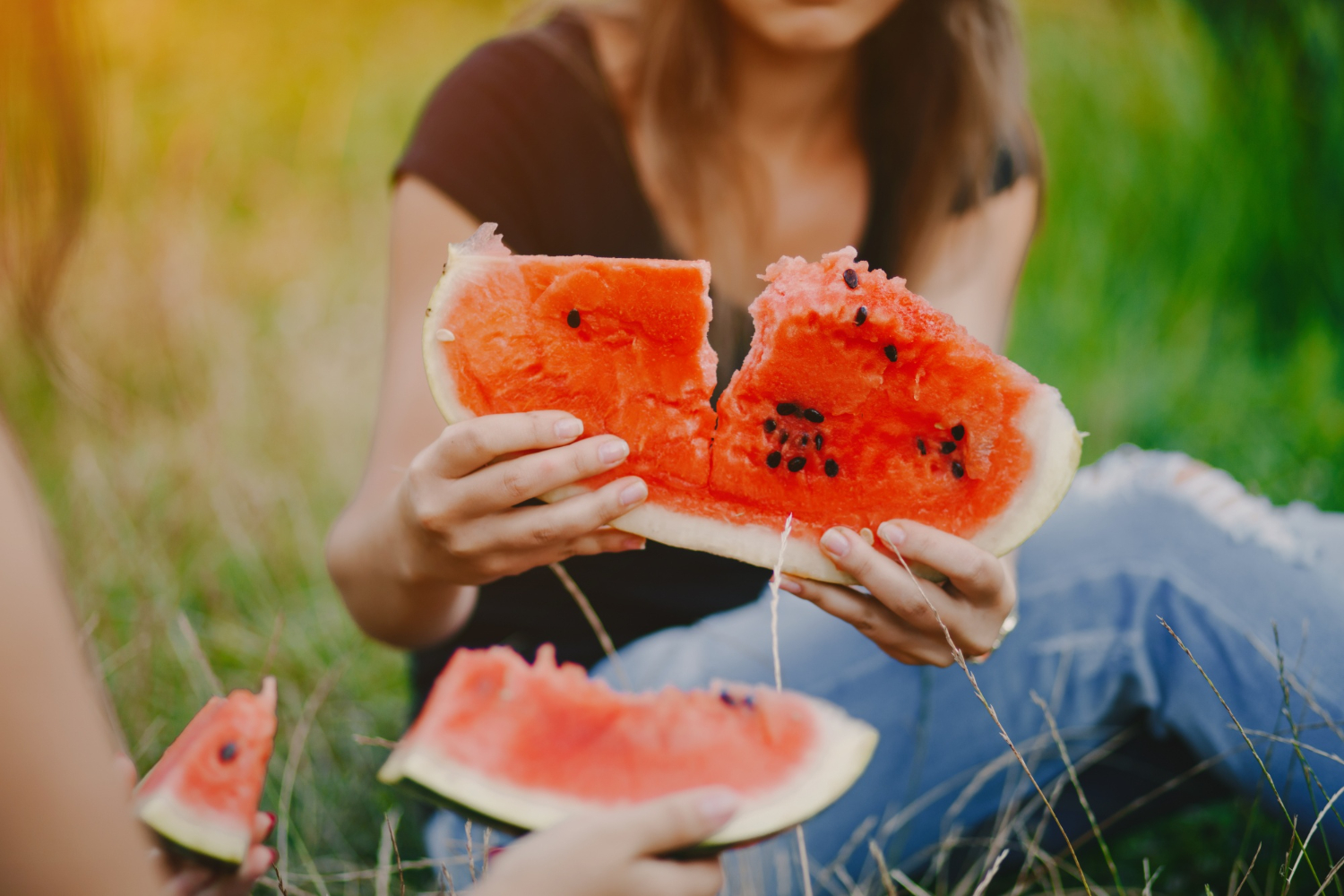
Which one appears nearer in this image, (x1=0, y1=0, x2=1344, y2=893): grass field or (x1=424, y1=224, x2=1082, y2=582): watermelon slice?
(x1=424, y1=224, x2=1082, y2=582): watermelon slice

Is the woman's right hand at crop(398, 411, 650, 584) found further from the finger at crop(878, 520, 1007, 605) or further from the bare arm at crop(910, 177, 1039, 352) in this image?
the bare arm at crop(910, 177, 1039, 352)

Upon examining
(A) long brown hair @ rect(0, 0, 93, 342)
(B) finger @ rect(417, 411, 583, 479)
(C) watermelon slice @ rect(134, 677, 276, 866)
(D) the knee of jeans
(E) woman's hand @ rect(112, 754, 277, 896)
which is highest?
(A) long brown hair @ rect(0, 0, 93, 342)

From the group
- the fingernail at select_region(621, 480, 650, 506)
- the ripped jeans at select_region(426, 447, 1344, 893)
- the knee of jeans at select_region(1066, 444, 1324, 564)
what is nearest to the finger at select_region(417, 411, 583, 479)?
the fingernail at select_region(621, 480, 650, 506)

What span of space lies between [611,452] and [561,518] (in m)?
0.12

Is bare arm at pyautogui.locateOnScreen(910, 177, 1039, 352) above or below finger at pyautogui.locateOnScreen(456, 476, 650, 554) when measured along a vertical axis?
below

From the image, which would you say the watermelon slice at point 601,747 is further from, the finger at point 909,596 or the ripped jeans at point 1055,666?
the ripped jeans at point 1055,666

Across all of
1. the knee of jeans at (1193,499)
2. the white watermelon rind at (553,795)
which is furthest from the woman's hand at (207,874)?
the knee of jeans at (1193,499)

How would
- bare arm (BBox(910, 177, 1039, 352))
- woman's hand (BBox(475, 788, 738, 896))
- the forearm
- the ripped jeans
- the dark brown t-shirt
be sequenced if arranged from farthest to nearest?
bare arm (BBox(910, 177, 1039, 352)) < the dark brown t-shirt < the ripped jeans < the forearm < woman's hand (BBox(475, 788, 738, 896))

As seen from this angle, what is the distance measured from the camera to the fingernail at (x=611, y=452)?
3.79 feet

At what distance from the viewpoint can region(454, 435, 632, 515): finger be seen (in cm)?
113

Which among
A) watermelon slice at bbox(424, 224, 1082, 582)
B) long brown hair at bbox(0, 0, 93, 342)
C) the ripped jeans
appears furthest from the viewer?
the ripped jeans

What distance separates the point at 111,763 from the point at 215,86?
561 centimetres

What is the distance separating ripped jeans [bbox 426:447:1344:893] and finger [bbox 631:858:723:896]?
79cm

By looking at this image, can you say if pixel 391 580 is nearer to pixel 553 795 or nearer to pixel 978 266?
pixel 553 795
